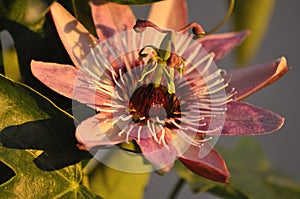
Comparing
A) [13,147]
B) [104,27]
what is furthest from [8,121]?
[104,27]

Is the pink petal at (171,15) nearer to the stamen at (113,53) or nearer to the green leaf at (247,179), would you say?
the stamen at (113,53)

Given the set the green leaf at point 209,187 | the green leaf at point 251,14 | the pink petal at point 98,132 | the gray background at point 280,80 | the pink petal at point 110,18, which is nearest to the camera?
the pink petal at point 98,132

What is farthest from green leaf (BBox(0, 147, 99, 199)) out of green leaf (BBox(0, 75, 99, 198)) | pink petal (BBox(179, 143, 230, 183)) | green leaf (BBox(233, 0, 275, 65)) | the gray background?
the gray background

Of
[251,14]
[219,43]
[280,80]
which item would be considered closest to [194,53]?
[219,43]

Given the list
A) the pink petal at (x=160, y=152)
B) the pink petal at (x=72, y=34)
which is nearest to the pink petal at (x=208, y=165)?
the pink petal at (x=160, y=152)

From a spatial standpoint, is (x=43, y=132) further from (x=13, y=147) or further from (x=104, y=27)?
(x=104, y=27)
